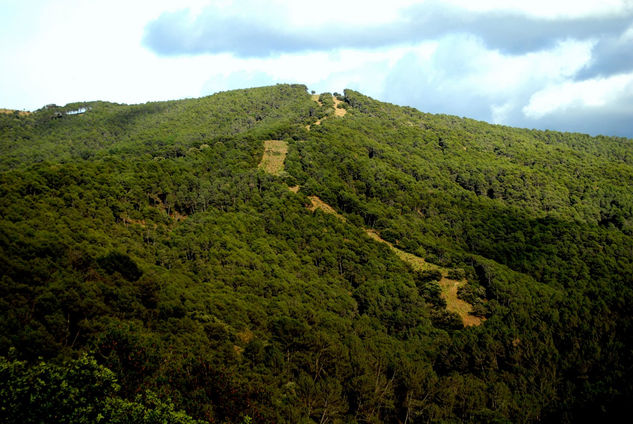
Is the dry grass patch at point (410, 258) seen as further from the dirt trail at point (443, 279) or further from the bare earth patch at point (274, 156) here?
the bare earth patch at point (274, 156)

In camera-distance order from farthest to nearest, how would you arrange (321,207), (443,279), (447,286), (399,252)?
(321,207) → (399,252) → (443,279) → (447,286)

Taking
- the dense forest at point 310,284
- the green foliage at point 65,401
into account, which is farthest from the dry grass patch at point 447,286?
the green foliage at point 65,401

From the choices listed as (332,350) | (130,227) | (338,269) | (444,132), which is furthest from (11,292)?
(444,132)

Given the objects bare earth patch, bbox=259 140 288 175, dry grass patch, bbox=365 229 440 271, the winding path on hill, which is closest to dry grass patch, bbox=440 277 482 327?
the winding path on hill

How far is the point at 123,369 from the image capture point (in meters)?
29.6

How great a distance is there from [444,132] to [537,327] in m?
145

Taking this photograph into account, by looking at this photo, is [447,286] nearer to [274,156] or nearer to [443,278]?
[443,278]

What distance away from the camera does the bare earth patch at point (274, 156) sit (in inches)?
4734

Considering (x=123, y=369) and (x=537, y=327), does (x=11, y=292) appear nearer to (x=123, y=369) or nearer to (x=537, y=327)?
(x=123, y=369)

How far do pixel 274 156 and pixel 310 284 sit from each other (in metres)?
58.4

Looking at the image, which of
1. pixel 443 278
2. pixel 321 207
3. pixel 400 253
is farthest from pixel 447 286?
pixel 321 207

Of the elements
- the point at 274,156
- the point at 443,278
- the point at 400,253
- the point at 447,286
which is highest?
the point at 274,156

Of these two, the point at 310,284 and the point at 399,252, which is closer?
the point at 310,284

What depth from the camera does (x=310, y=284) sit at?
8075 cm
